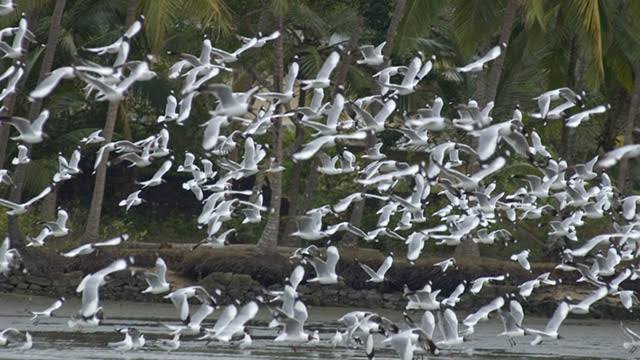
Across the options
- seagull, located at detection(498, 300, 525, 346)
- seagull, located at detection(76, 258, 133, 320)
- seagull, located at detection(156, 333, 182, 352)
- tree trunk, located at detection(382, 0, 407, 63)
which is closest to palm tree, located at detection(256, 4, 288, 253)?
tree trunk, located at detection(382, 0, 407, 63)

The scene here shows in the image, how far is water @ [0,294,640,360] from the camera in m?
22.4

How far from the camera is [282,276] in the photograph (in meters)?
30.1

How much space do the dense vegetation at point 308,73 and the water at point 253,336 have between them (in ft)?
7.37

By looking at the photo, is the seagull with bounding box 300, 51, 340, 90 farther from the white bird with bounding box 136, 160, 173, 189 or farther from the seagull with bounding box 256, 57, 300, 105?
the white bird with bounding box 136, 160, 173, 189

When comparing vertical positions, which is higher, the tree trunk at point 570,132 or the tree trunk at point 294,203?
the tree trunk at point 570,132

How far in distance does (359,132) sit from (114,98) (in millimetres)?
3948

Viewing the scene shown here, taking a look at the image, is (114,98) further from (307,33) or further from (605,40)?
(307,33)

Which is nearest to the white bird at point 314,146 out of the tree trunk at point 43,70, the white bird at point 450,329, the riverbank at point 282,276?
the white bird at point 450,329

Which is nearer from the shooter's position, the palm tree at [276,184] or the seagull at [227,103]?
the seagull at [227,103]

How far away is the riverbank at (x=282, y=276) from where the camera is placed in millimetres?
30141

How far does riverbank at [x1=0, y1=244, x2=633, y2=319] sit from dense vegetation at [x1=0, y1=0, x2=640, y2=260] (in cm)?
81

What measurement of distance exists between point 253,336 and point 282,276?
4.71m

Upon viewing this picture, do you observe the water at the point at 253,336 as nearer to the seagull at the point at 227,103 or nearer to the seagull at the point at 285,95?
the seagull at the point at 285,95

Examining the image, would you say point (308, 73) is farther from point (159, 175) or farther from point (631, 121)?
point (159, 175)
